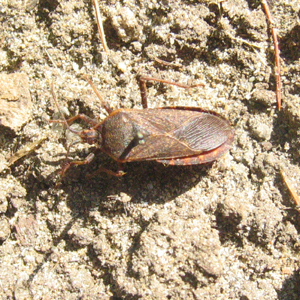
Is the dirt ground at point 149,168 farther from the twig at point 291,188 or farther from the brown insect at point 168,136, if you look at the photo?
the brown insect at point 168,136

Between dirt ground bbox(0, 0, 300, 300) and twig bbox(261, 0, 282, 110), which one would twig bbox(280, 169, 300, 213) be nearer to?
dirt ground bbox(0, 0, 300, 300)

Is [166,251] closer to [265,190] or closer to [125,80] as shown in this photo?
[265,190]

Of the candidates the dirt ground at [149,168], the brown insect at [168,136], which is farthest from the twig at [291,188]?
the brown insect at [168,136]

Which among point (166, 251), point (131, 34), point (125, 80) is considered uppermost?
point (131, 34)

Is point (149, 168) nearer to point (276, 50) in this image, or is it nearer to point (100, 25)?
point (100, 25)

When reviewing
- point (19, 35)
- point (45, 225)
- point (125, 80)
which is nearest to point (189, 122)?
Result: point (125, 80)

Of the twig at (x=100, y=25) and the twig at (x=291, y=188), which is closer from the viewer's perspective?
the twig at (x=291, y=188)

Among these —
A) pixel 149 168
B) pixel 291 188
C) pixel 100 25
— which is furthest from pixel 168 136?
pixel 100 25
